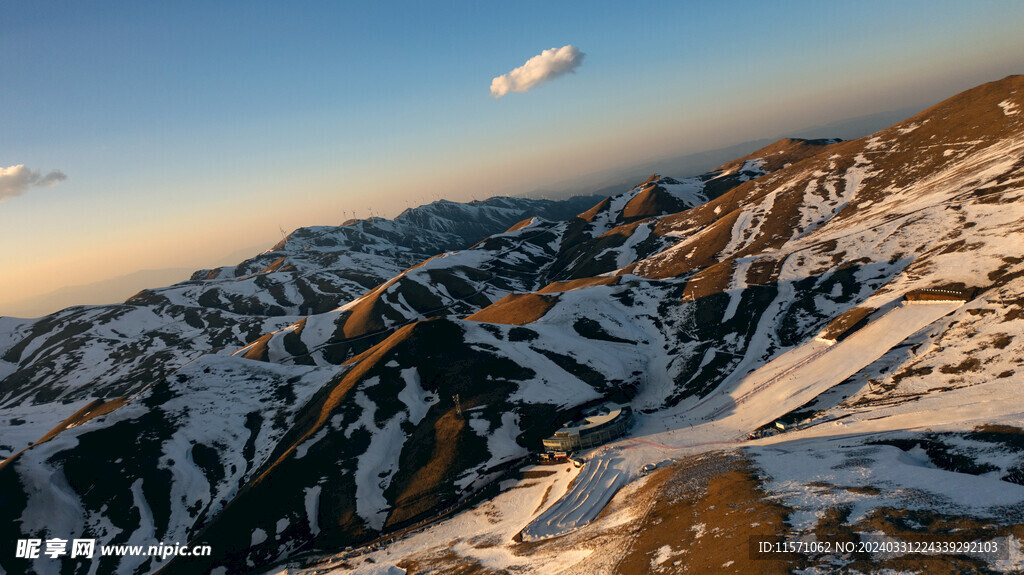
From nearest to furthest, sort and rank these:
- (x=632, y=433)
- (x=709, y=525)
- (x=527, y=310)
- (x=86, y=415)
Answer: (x=709, y=525)
(x=632, y=433)
(x=86, y=415)
(x=527, y=310)

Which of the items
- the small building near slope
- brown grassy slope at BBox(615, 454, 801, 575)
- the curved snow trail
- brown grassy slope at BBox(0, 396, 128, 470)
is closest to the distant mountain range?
the curved snow trail

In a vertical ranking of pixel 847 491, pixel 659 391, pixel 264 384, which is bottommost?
pixel 659 391

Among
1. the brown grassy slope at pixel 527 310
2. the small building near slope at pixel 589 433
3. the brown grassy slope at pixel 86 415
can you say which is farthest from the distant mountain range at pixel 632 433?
the brown grassy slope at pixel 527 310

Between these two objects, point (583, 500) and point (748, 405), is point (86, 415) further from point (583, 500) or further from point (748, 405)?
point (748, 405)

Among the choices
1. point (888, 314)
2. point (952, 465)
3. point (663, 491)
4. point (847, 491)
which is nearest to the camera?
point (847, 491)

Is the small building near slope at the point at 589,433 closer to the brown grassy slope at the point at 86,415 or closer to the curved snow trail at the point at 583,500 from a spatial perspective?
the curved snow trail at the point at 583,500

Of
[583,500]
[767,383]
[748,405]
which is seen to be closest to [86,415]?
[583,500]

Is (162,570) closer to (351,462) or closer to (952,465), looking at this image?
(351,462)

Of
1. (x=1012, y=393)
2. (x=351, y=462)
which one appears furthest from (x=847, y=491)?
(x=351, y=462)

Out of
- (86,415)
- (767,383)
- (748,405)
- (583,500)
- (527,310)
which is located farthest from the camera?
(527,310)

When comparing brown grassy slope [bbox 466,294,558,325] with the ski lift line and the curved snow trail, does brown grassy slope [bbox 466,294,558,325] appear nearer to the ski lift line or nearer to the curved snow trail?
the ski lift line

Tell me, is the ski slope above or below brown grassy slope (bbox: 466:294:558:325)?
below
